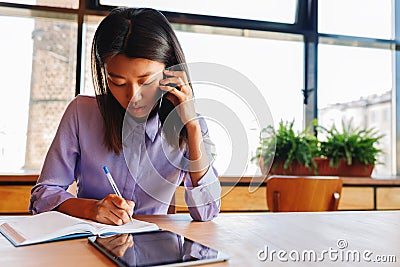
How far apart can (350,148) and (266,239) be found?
2003mm

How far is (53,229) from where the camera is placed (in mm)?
729

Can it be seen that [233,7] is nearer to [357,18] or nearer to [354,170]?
[357,18]

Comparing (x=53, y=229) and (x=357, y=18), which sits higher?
(x=357, y=18)

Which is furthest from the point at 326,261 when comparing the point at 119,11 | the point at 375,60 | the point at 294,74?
the point at 375,60

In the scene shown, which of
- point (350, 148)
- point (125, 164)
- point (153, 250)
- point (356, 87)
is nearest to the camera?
point (153, 250)

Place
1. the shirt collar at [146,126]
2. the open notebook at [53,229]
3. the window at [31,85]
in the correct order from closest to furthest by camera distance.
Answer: the open notebook at [53,229]
the shirt collar at [146,126]
the window at [31,85]

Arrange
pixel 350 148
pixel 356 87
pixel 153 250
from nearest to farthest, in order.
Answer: pixel 153 250 → pixel 350 148 → pixel 356 87

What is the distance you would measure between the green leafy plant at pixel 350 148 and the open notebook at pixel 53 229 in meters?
2.00

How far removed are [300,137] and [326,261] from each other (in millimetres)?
2081

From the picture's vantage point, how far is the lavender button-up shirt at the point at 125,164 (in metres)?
1.07

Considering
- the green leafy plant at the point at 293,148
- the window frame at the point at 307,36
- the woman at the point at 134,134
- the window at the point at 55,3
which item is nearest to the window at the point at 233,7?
the window frame at the point at 307,36

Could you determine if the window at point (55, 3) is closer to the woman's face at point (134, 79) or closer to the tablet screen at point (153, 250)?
the woman's face at point (134, 79)

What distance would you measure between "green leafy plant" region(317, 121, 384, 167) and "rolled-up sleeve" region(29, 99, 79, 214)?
1847 millimetres

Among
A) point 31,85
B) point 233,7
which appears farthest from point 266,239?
point 233,7
